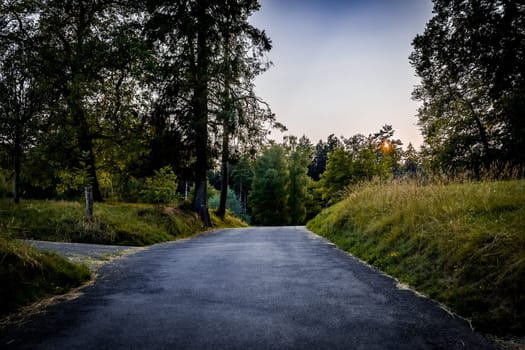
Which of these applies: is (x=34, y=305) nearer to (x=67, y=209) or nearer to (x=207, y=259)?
(x=207, y=259)

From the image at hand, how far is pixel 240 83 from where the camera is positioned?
17812 millimetres

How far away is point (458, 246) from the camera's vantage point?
15.5 ft

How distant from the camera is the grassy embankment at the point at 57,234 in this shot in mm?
4145

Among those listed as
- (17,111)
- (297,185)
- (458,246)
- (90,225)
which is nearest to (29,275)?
(458,246)

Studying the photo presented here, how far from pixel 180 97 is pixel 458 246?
15408mm

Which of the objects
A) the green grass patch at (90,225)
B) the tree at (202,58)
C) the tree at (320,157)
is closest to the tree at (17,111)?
the green grass patch at (90,225)

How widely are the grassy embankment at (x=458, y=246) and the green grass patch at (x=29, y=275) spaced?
497 centimetres

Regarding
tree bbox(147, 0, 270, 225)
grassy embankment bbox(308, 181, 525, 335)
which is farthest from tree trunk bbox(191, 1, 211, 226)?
grassy embankment bbox(308, 181, 525, 335)

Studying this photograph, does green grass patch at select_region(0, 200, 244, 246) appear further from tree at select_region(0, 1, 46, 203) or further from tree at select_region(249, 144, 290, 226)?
tree at select_region(249, 144, 290, 226)

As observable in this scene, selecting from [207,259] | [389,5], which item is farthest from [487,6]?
[207,259]

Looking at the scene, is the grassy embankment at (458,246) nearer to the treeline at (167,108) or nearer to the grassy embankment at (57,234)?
the grassy embankment at (57,234)

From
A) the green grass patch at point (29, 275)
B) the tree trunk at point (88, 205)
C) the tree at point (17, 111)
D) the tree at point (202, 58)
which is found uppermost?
the tree at point (202, 58)

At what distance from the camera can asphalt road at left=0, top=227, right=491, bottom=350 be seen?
2824 millimetres

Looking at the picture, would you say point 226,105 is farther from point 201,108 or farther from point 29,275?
point 29,275
